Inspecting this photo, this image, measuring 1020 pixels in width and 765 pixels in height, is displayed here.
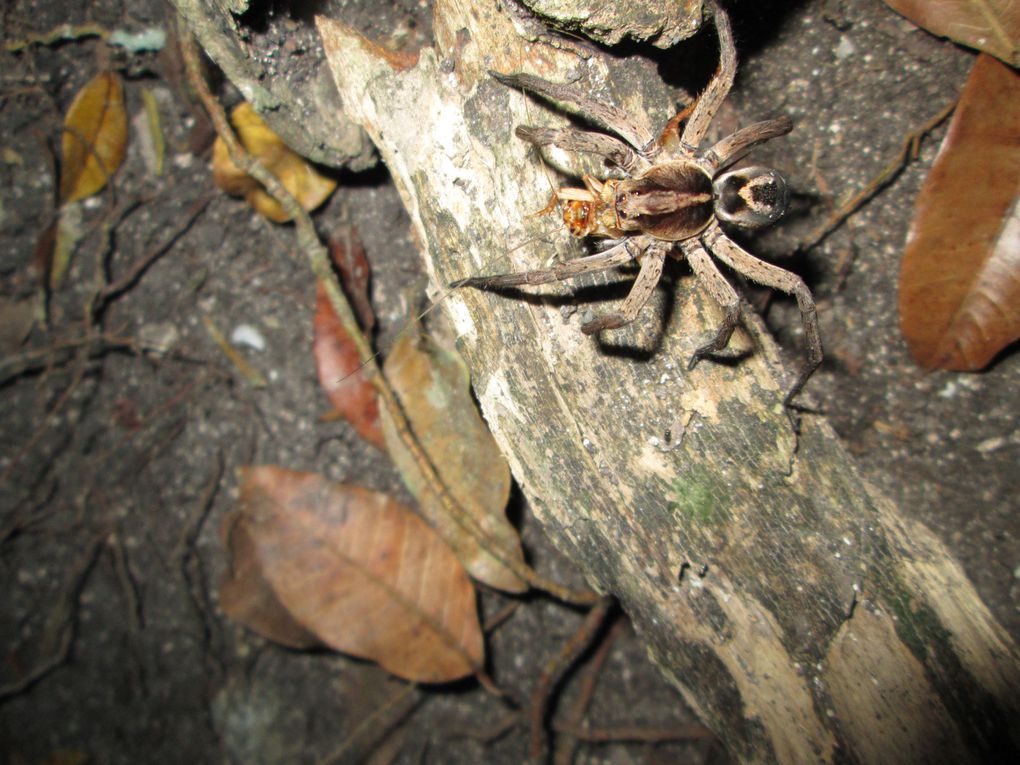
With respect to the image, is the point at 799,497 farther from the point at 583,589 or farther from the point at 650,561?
the point at 583,589

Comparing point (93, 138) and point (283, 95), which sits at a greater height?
point (283, 95)

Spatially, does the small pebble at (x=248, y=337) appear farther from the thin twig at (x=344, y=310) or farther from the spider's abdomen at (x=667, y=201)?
the spider's abdomen at (x=667, y=201)

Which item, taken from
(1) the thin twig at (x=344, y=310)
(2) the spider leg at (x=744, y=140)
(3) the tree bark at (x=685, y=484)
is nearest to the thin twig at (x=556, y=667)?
(1) the thin twig at (x=344, y=310)

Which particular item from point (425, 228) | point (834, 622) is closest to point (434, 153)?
point (425, 228)

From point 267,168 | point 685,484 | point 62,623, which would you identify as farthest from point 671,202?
point 62,623

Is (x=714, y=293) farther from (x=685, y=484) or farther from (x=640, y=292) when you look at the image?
(x=685, y=484)
